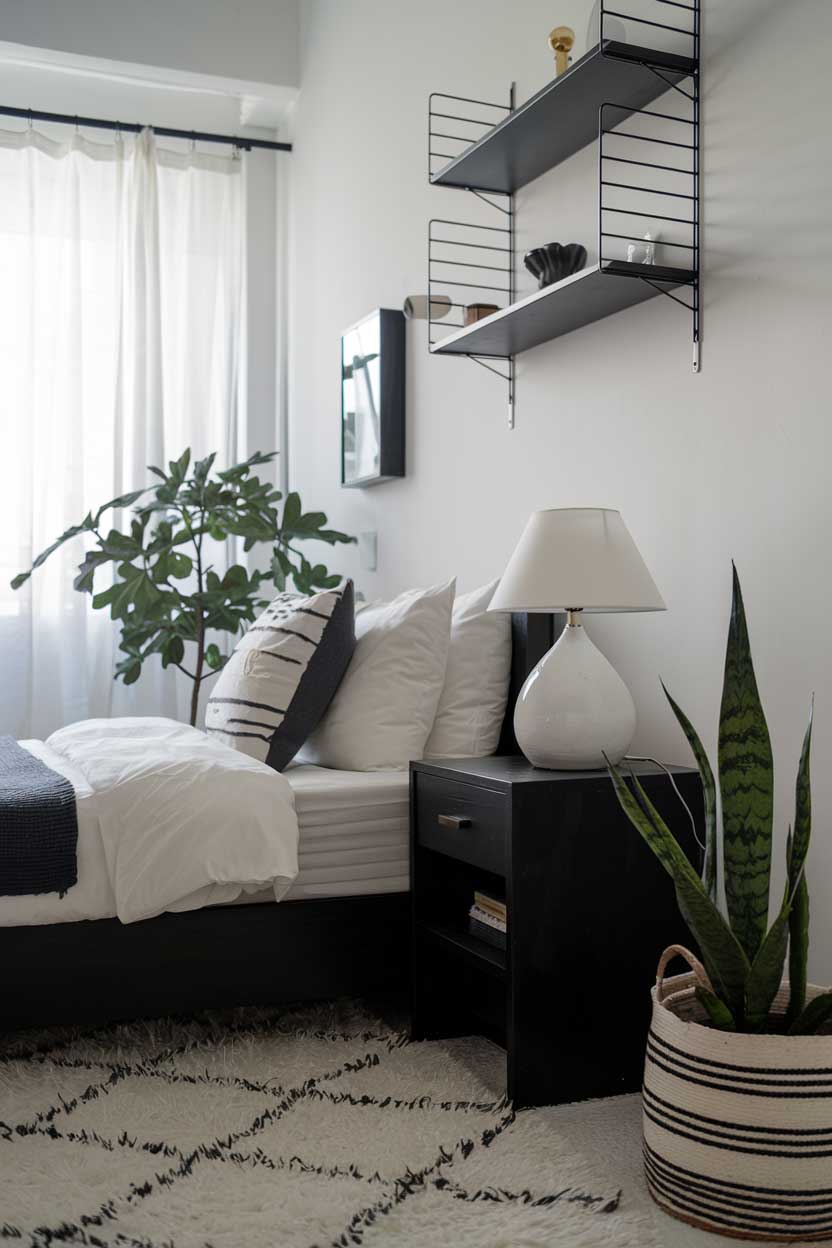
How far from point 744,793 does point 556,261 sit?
133cm

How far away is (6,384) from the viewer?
4.41 meters

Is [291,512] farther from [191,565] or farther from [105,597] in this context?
[105,597]

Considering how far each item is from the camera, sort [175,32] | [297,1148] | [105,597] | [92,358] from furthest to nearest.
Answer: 1. [92,358]
2. [175,32]
3. [105,597]
4. [297,1148]

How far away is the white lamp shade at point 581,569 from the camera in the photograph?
2.05 meters

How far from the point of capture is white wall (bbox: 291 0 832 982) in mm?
1924

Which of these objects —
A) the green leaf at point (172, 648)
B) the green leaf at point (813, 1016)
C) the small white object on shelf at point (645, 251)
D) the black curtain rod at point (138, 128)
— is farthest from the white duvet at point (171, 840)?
the black curtain rod at point (138, 128)

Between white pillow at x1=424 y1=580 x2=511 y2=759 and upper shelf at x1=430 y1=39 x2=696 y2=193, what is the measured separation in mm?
1032

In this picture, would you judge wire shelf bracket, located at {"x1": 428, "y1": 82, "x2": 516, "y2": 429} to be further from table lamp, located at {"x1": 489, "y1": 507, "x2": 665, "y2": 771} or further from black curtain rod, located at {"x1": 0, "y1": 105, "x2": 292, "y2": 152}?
black curtain rod, located at {"x1": 0, "y1": 105, "x2": 292, "y2": 152}

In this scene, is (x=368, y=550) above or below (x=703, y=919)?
above

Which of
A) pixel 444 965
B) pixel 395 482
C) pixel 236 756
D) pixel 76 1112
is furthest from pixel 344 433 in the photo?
pixel 76 1112

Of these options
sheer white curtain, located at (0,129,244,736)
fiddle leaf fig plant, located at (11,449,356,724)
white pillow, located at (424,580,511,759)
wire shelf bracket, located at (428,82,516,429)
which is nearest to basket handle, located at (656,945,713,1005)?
white pillow, located at (424,580,511,759)

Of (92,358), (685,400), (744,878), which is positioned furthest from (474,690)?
(92,358)

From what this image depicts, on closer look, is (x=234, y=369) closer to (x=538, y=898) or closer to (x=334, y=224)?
(x=334, y=224)

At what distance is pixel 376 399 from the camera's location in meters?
3.58
